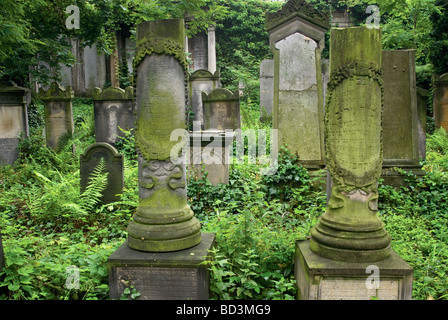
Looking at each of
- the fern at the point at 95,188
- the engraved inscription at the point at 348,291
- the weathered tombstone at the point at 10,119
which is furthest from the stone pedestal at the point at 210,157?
the weathered tombstone at the point at 10,119

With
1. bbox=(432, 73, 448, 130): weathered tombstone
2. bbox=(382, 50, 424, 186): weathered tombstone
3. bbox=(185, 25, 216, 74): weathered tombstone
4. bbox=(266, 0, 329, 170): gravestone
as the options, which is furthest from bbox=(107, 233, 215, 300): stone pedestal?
bbox=(185, 25, 216, 74): weathered tombstone

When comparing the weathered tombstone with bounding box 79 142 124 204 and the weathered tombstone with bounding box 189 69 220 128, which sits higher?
the weathered tombstone with bounding box 189 69 220 128

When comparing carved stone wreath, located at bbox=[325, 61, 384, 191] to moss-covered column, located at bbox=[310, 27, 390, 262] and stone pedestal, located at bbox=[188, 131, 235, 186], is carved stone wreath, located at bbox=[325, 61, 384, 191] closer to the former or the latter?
moss-covered column, located at bbox=[310, 27, 390, 262]

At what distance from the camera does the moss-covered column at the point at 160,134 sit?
11.1 ft

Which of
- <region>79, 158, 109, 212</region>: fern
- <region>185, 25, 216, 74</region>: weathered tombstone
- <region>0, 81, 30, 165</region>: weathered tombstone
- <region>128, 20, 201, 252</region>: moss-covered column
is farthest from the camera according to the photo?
<region>185, 25, 216, 74</region>: weathered tombstone

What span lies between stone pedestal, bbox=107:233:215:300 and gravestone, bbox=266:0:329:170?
12.8ft

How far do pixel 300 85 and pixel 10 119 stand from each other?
285 inches

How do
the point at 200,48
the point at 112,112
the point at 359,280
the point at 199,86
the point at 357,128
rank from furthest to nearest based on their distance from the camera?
the point at 200,48, the point at 199,86, the point at 112,112, the point at 357,128, the point at 359,280

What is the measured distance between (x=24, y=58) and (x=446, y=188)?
10694 millimetres

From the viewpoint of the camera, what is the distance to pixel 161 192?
3512 mm

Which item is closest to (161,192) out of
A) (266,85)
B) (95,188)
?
(95,188)

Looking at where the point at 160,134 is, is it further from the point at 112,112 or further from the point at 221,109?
the point at 112,112

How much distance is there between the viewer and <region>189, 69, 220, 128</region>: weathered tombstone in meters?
13.1

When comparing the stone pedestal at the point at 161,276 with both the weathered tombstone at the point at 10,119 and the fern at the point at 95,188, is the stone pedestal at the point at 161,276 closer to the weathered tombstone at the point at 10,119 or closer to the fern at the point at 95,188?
the fern at the point at 95,188
